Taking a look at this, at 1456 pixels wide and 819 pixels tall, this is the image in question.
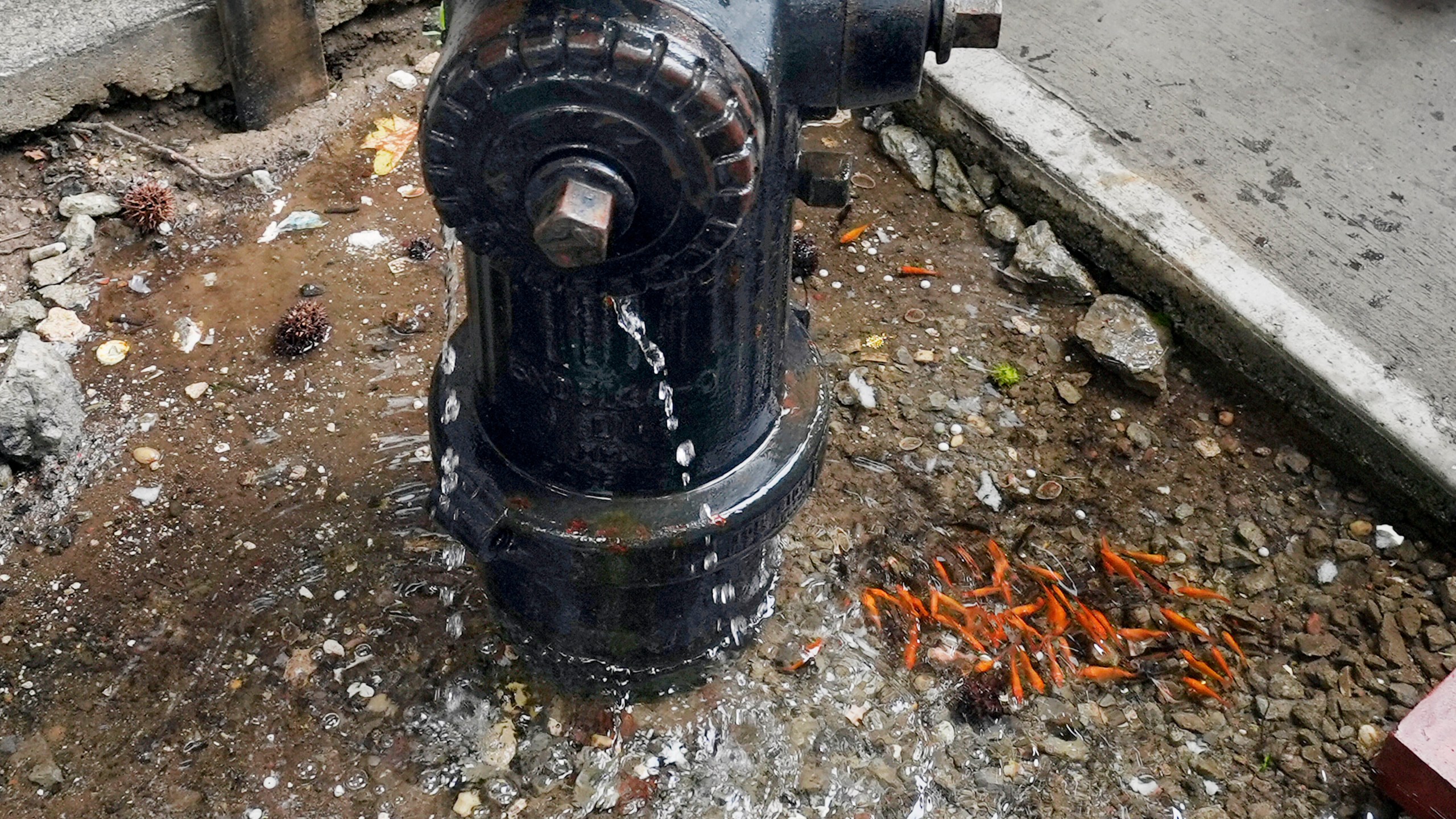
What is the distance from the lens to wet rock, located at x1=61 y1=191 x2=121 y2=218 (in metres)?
3.42

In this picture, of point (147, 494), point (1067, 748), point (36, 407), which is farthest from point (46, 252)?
point (1067, 748)

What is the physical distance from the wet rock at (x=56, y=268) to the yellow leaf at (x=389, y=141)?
887mm

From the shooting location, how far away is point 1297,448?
312 cm

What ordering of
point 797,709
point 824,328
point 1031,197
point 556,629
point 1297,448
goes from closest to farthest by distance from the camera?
point 556,629, point 797,709, point 1297,448, point 824,328, point 1031,197

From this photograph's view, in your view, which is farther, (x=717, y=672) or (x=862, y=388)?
(x=862, y=388)

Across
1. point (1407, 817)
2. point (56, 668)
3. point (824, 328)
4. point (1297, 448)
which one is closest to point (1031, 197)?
point (824, 328)

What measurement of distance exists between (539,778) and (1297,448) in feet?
6.95

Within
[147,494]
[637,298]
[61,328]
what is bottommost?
[147,494]

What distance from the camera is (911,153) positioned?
380 centimetres

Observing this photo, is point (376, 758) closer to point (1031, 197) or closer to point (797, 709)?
point (797, 709)

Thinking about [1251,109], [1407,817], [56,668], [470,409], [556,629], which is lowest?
[1407,817]

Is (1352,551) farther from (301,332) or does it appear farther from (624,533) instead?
(301,332)

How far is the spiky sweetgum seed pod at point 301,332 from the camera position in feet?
10.2

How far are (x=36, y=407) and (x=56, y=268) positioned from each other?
2.14 ft
